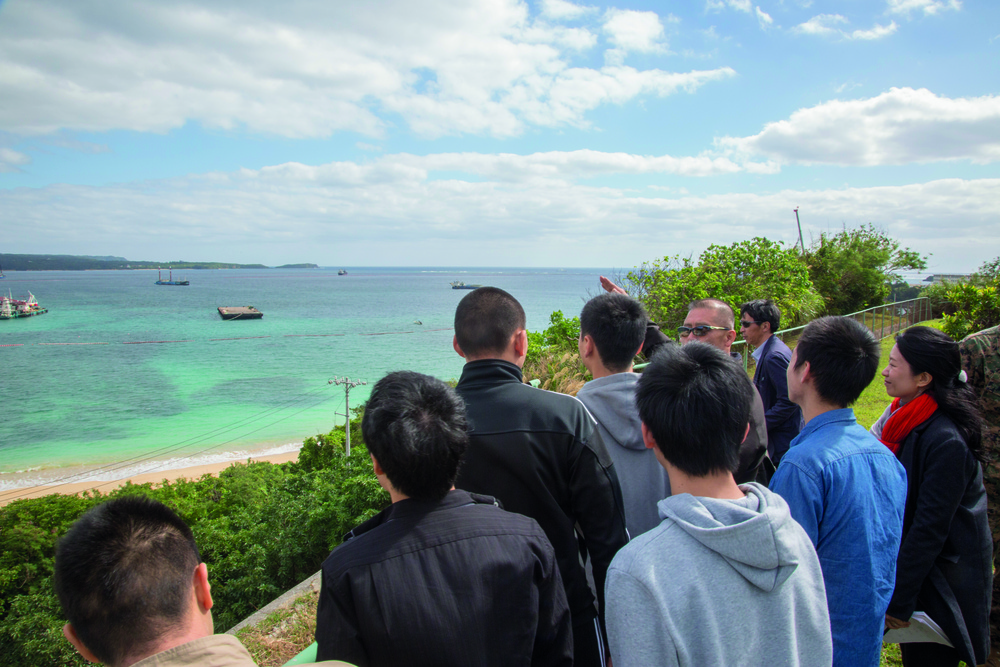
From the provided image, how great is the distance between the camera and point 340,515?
24.0ft

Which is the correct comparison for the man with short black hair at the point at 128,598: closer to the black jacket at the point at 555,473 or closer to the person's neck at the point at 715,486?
the black jacket at the point at 555,473

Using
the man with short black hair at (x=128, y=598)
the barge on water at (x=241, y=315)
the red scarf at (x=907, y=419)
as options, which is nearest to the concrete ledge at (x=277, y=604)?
the man with short black hair at (x=128, y=598)

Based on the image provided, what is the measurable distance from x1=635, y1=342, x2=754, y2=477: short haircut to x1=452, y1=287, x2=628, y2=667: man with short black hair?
472 millimetres

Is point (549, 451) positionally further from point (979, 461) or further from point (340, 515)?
point (340, 515)

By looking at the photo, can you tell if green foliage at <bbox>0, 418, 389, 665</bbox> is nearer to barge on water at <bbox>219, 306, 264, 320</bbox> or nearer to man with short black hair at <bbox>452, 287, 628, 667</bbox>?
man with short black hair at <bbox>452, 287, 628, 667</bbox>

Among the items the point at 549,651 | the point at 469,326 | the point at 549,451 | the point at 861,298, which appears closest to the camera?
the point at 549,651

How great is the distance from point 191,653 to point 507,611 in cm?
83

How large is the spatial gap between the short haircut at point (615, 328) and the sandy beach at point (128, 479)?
97.1 feet

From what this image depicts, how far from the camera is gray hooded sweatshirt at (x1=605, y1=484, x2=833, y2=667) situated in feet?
4.34

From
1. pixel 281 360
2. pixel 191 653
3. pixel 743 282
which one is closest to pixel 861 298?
pixel 743 282

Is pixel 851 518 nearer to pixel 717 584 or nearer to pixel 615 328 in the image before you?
pixel 717 584

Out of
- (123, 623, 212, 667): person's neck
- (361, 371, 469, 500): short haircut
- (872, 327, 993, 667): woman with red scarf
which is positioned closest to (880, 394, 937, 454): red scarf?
(872, 327, 993, 667): woman with red scarf

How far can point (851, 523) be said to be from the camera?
1.99 meters

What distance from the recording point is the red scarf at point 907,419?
2.68 meters
